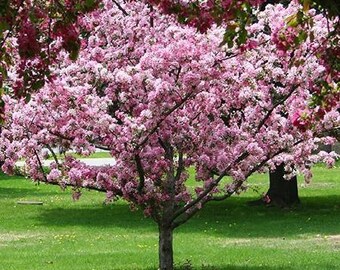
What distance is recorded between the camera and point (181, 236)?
1752cm

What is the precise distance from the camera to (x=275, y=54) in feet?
38.3

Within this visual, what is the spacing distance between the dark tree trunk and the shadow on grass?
1.15 feet

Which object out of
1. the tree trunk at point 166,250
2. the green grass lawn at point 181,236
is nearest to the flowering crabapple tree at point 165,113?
the tree trunk at point 166,250

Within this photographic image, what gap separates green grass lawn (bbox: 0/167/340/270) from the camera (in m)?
14.0

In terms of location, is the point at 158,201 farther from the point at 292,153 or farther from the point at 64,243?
the point at 64,243

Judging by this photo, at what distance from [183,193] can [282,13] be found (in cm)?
281

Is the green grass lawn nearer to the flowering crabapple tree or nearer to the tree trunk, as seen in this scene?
the tree trunk

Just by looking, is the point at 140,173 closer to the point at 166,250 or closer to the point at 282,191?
the point at 166,250

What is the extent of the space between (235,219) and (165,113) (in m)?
9.44

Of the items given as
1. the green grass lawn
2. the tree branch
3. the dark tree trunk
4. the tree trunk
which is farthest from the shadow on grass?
the tree branch

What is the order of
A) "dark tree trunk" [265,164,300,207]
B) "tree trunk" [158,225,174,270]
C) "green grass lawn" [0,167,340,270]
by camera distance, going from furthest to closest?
"dark tree trunk" [265,164,300,207] → "green grass lawn" [0,167,340,270] → "tree trunk" [158,225,174,270]

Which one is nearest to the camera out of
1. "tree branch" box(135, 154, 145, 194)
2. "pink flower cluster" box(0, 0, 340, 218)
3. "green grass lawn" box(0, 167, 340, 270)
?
"pink flower cluster" box(0, 0, 340, 218)

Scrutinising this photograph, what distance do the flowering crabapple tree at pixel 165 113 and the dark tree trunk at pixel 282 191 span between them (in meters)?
9.72

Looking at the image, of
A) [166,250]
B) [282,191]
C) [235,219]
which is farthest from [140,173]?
[282,191]
